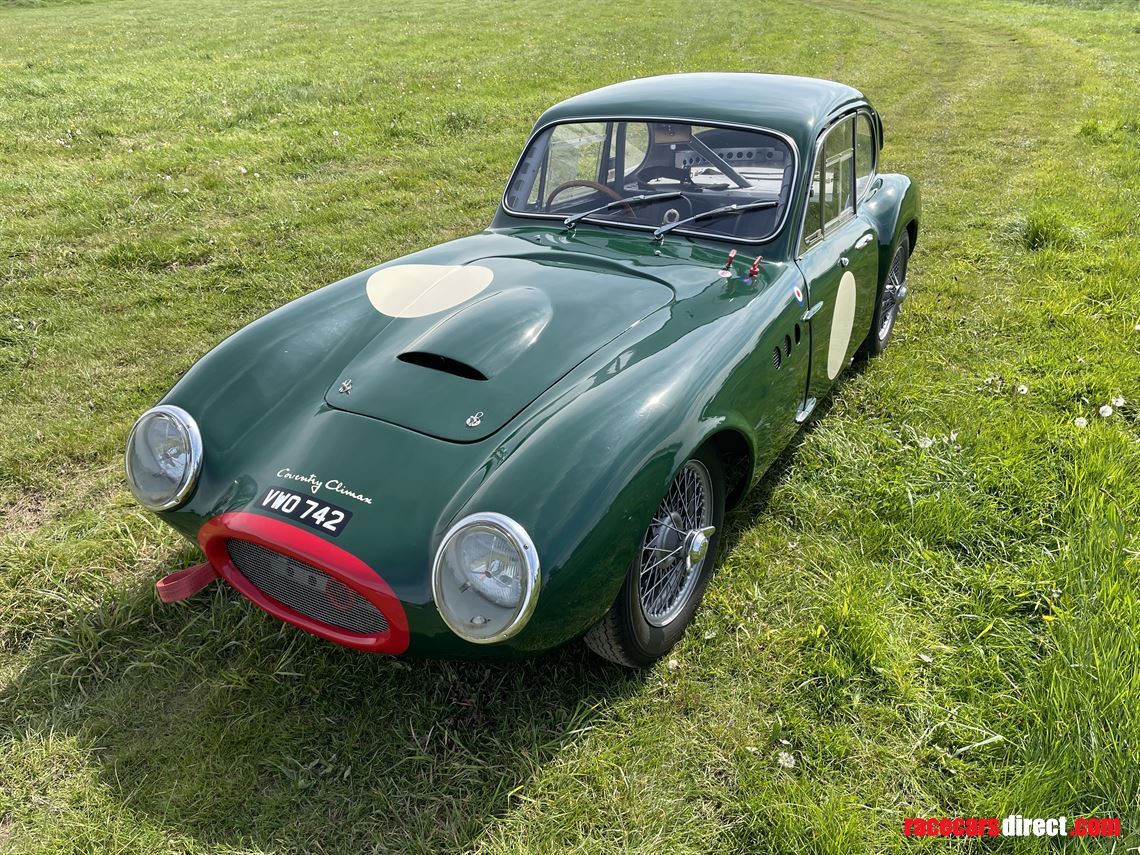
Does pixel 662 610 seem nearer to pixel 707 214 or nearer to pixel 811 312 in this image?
pixel 811 312

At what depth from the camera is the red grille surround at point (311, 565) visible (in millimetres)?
2209

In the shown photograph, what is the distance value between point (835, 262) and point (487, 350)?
183cm

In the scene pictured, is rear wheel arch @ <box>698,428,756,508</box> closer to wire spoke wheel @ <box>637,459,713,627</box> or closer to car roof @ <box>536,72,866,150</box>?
wire spoke wheel @ <box>637,459,713,627</box>

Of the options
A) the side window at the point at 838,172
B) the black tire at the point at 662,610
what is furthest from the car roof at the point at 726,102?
the black tire at the point at 662,610

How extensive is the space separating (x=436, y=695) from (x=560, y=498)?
0.93 m

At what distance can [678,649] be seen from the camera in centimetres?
286

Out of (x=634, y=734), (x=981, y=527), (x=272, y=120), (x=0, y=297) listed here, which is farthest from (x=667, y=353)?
(x=272, y=120)

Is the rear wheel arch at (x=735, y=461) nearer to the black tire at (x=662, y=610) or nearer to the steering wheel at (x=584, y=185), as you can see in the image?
the black tire at (x=662, y=610)

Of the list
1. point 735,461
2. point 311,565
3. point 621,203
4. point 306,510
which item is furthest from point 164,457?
point 621,203

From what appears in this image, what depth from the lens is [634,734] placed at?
8.36 feet

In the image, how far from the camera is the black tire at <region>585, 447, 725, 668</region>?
2492 mm

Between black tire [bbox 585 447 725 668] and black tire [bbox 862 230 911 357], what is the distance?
219 cm

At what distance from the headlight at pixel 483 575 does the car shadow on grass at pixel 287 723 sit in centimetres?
59

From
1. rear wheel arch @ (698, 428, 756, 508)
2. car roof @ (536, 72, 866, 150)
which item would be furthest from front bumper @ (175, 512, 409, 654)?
car roof @ (536, 72, 866, 150)
